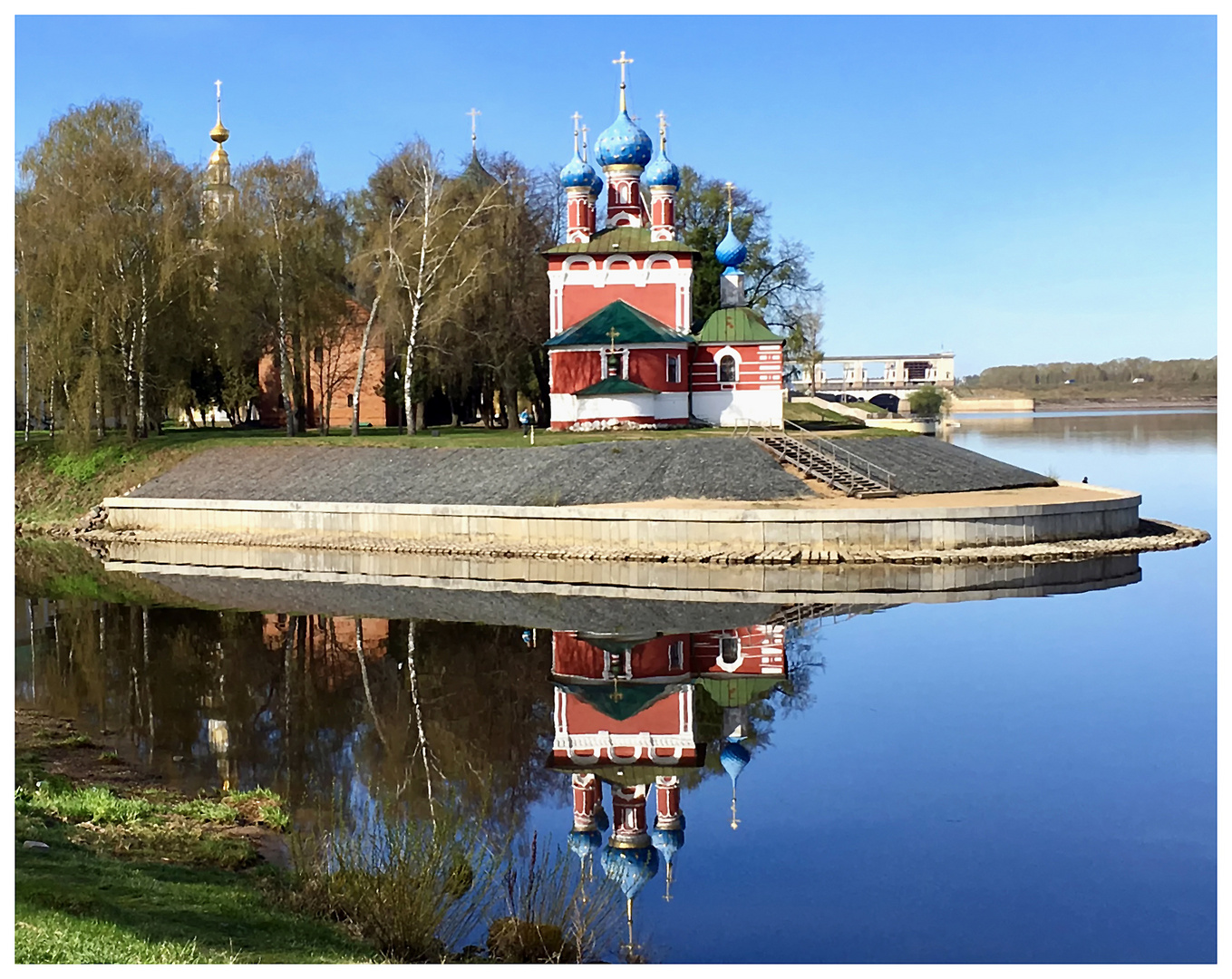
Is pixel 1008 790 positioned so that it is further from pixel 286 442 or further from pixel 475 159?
pixel 475 159

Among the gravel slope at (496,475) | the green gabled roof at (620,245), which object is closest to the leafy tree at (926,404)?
the green gabled roof at (620,245)

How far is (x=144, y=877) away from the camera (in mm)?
9883

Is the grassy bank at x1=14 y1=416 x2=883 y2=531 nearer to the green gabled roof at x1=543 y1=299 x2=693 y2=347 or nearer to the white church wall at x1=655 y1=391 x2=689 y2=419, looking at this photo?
the white church wall at x1=655 y1=391 x2=689 y2=419

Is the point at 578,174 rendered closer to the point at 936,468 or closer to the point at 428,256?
the point at 428,256

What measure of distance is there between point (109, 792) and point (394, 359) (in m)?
42.3

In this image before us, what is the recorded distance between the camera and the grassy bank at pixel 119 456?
40.4 metres

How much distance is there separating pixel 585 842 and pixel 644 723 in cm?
500

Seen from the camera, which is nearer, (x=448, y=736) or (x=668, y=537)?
(x=448, y=736)

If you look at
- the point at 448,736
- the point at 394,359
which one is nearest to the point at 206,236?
the point at 394,359

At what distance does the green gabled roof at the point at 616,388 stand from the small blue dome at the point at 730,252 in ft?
36.7

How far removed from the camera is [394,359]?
54469mm

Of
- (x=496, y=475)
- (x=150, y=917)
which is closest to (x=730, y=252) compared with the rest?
(x=496, y=475)

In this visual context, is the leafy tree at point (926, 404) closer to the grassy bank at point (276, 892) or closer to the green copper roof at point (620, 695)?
the green copper roof at point (620, 695)

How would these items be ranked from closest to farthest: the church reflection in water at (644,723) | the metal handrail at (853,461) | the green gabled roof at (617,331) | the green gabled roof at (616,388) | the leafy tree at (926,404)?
the church reflection in water at (644,723) → the metal handrail at (853,461) → the green gabled roof at (616,388) → the green gabled roof at (617,331) → the leafy tree at (926,404)
